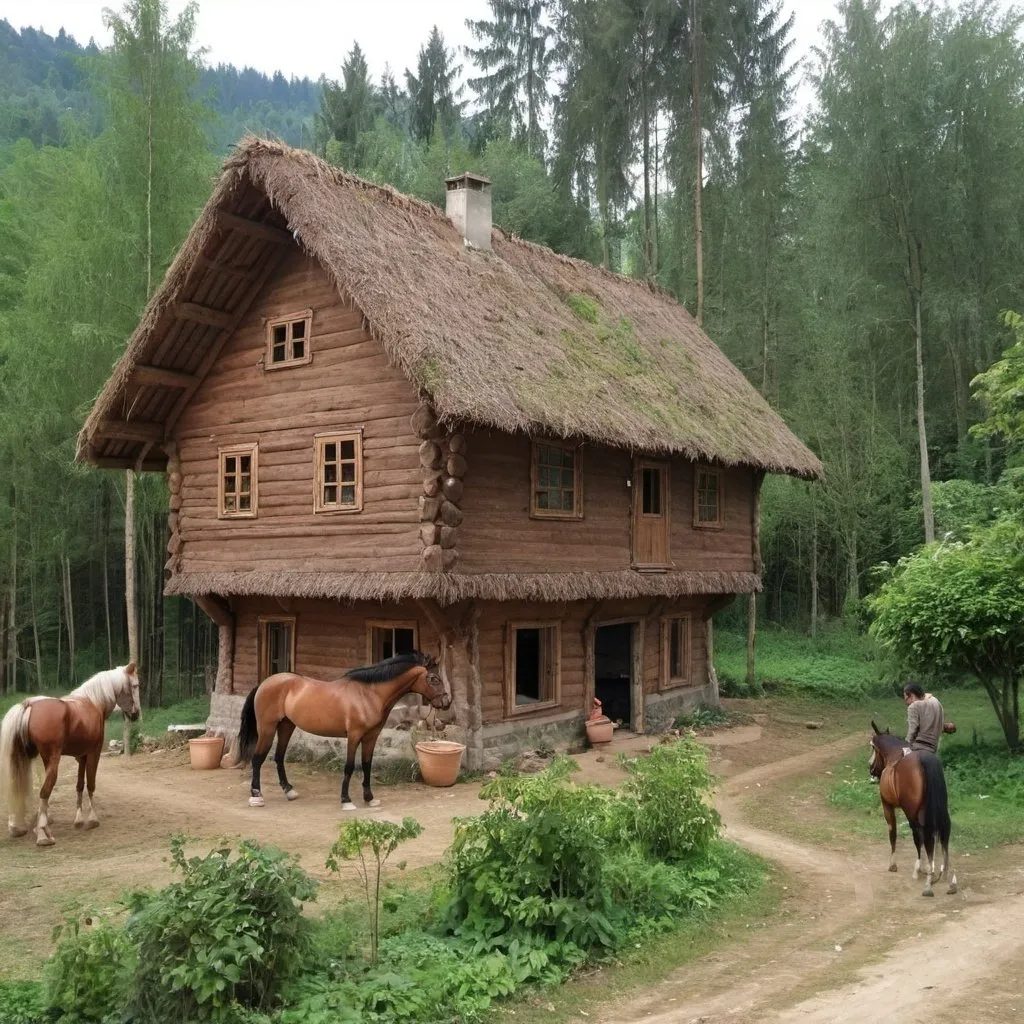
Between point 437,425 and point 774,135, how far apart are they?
20.0 m

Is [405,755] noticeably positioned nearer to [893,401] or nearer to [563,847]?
[563,847]

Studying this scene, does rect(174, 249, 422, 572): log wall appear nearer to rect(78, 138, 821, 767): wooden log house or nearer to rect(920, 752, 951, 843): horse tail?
rect(78, 138, 821, 767): wooden log house

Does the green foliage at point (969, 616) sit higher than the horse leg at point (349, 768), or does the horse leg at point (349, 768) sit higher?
the green foliage at point (969, 616)

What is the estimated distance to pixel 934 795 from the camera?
869cm

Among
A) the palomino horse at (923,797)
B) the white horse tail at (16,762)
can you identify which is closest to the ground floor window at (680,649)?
the palomino horse at (923,797)

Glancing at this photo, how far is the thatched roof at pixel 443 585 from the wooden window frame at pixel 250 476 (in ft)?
3.47

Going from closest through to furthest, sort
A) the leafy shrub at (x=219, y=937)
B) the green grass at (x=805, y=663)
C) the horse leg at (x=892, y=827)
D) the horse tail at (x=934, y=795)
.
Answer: the leafy shrub at (x=219, y=937)
the horse tail at (x=934, y=795)
the horse leg at (x=892, y=827)
the green grass at (x=805, y=663)

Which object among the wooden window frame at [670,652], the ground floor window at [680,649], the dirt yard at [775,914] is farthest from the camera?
the ground floor window at [680,649]

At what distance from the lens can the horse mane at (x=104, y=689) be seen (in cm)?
1175

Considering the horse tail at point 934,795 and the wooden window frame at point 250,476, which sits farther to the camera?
the wooden window frame at point 250,476

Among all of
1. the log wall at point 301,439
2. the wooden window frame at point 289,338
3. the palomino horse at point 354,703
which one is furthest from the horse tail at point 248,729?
the wooden window frame at point 289,338

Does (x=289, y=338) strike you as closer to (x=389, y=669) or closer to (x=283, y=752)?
(x=389, y=669)

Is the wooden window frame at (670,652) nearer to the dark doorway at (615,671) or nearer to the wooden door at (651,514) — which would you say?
the dark doorway at (615,671)

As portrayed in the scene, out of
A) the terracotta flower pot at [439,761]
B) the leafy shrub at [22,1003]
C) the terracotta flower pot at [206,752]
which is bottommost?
the terracotta flower pot at [206,752]
